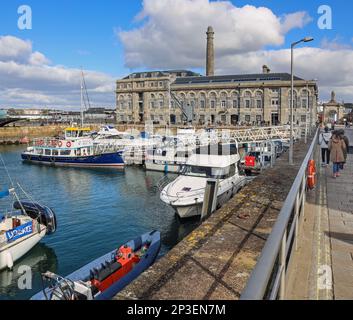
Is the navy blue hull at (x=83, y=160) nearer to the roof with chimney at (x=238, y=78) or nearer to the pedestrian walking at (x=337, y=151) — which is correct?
the pedestrian walking at (x=337, y=151)

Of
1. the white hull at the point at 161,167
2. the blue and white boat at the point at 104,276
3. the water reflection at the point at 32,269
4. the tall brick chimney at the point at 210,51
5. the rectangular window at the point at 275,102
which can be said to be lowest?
the water reflection at the point at 32,269

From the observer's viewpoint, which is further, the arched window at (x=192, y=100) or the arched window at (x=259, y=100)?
the arched window at (x=192, y=100)

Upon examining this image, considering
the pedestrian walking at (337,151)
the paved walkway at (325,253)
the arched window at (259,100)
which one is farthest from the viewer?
the arched window at (259,100)

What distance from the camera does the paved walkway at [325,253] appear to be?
4730 millimetres

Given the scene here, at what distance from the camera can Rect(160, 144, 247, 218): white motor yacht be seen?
19250 mm

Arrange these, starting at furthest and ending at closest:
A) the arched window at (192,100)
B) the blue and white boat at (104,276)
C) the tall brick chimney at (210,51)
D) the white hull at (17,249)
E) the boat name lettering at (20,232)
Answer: the tall brick chimney at (210,51), the arched window at (192,100), the boat name lettering at (20,232), the white hull at (17,249), the blue and white boat at (104,276)

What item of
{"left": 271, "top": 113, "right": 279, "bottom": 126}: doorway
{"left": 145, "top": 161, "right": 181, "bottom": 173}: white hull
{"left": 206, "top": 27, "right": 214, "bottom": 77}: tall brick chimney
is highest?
{"left": 206, "top": 27, "right": 214, "bottom": 77}: tall brick chimney

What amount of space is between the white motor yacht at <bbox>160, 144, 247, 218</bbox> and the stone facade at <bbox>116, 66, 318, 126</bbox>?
187ft

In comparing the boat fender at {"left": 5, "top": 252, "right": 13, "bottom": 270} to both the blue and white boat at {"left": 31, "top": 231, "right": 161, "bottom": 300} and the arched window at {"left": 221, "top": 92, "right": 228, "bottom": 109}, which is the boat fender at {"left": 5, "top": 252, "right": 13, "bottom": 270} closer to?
the blue and white boat at {"left": 31, "top": 231, "right": 161, "bottom": 300}

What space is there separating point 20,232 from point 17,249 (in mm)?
749

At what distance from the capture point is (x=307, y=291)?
4684 mm

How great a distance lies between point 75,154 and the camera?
4900 cm

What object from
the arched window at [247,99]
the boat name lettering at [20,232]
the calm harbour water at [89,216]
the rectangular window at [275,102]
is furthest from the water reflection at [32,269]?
the arched window at [247,99]

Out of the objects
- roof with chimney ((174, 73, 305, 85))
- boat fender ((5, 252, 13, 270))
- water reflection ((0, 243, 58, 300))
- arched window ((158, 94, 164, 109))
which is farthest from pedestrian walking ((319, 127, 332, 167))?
arched window ((158, 94, 164, 109))
